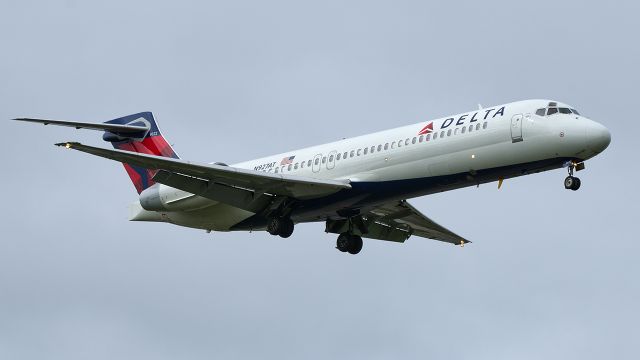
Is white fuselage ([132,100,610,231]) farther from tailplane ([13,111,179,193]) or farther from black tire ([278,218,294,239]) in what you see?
tailplane ([13,111,179,193])

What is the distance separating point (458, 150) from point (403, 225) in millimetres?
7455

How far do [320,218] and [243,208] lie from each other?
2.48 m

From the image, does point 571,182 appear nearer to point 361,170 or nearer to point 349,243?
point 361,170

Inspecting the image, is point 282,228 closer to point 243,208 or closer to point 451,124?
point 243,208

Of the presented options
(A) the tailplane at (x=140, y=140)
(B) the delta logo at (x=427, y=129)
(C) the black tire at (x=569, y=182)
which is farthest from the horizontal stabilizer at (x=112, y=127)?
(C) the black tire at (x=569, y=182)

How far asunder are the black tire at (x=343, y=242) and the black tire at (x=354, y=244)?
3.7 inches

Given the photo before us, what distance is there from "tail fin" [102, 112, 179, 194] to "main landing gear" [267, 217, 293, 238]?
556 cm

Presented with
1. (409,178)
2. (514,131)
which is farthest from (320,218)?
(514,131)

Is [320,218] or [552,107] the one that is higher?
[552,107]

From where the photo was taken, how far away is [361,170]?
3616 cm

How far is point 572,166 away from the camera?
3406cm

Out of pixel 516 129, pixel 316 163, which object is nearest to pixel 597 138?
pixel 516 129

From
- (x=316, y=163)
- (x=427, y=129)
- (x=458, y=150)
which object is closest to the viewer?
(x=458, y=150)

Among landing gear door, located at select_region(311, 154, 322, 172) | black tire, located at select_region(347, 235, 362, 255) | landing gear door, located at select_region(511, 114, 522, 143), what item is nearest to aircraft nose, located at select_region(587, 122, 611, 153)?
landing gear door, located at select_region(511, 114, 522, 143)
